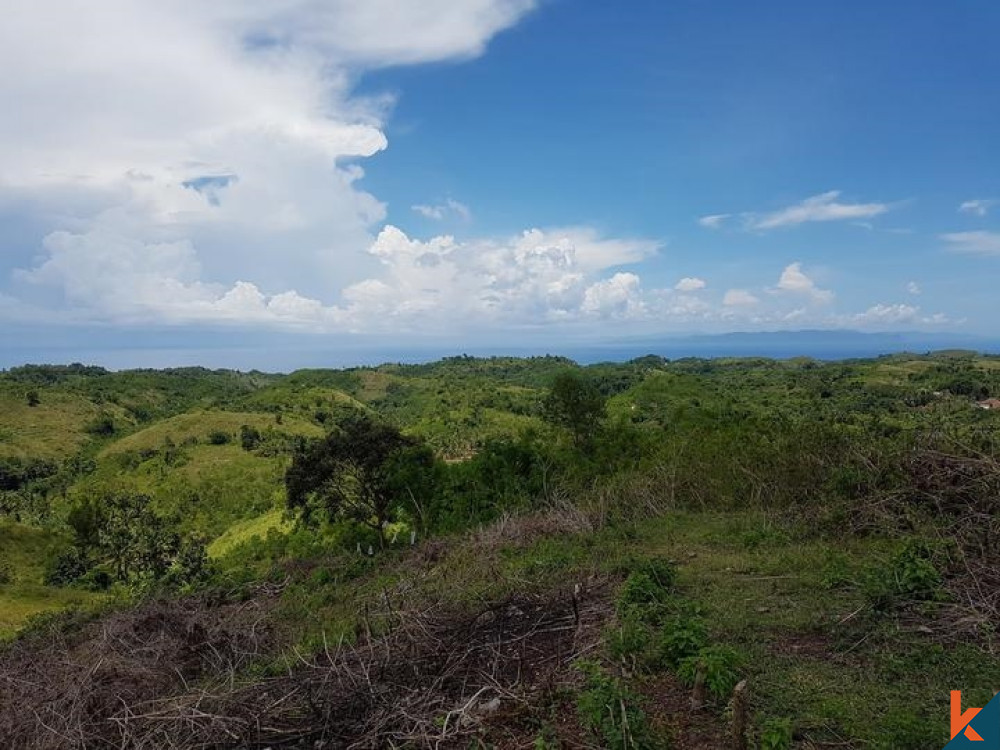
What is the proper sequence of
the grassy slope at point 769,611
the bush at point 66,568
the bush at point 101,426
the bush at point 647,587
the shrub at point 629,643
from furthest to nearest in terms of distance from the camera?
the bush at point 101,426 < the bush at point 66,568 < the bush at point 647,587 < the shrub at point 629,643 < the grassy slope at point 769,611

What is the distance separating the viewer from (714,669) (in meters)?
4.77

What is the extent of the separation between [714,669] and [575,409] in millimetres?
22794

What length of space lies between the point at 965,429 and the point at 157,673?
13.2 meters

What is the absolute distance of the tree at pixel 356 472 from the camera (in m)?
23.0

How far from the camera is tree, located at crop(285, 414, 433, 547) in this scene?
75.4 ft

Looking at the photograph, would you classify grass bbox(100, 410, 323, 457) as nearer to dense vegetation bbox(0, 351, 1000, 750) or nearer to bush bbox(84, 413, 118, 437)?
bush bbox(84, 413, 118, 437)

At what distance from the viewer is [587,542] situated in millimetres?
12203

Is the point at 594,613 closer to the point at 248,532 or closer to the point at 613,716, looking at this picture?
the point at 613,716

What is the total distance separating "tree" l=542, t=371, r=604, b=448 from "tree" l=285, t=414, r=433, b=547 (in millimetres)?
6764

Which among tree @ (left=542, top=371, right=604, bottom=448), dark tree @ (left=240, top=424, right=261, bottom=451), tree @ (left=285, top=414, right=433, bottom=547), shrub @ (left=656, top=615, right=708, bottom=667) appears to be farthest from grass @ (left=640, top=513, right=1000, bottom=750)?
dark tree @ (left=240, top=424, right=261, bottom=451)

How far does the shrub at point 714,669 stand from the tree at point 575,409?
21.4 m

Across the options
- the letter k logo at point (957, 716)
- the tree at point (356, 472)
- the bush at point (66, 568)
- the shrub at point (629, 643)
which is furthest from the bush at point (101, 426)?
the letter k logo at point (957, 716)

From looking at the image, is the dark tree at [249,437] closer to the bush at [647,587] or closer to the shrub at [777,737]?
the bush at [647,587]

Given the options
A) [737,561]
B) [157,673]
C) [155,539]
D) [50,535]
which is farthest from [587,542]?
[50,535]
